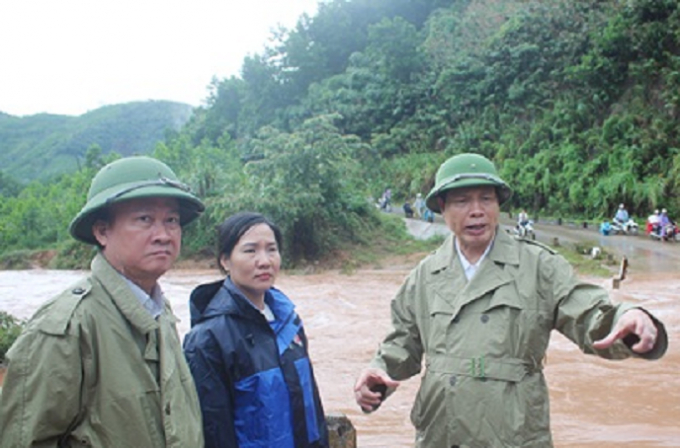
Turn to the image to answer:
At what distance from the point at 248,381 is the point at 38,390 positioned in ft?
2.73

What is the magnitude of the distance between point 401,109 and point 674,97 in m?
14.9

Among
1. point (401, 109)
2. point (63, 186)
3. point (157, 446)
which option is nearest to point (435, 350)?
point (157, 446)

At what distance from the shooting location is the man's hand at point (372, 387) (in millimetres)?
2238

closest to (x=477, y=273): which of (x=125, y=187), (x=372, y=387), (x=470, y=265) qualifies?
(x=470, y=265)

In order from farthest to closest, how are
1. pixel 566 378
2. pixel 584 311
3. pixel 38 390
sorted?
pixel 566 378 → pixel 584 311 → pixel 38 390

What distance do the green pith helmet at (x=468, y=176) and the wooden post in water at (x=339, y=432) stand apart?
1.31 meters

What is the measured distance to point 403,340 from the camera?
248 cm

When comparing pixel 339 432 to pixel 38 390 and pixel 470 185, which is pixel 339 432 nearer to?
pixel 470 185

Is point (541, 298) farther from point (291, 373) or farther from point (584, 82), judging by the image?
point (584, 82)

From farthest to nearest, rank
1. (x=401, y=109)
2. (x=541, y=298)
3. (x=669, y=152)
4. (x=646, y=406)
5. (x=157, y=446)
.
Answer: (x=401, y=109) → (x=669, y=152) → (x=646, y=406) → (x=541, y=298) → (x=157, y=446)

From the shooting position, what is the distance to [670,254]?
15961 mm

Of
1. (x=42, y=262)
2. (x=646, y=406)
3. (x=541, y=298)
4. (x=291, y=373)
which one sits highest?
(x=541, y=298)

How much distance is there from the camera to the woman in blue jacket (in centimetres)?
218

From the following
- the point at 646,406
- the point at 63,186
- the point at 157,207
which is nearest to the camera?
the point at 157,207
